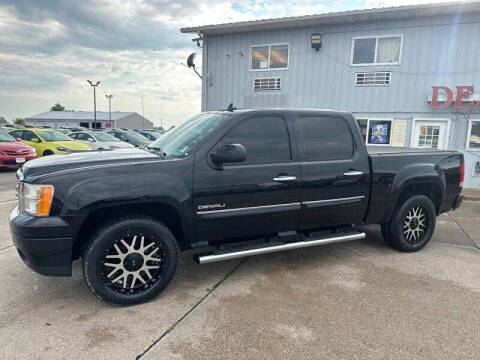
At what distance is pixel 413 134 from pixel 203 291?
10.2 m

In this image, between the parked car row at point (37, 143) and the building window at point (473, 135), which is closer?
the building window at point (473, 135)

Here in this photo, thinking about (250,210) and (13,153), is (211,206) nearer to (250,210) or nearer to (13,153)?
(250,210)

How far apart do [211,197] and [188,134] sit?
878 millimetres

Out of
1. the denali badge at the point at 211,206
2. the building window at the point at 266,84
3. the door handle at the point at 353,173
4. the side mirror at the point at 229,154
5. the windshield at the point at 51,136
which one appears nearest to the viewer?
the side mirror at the point at 229,154

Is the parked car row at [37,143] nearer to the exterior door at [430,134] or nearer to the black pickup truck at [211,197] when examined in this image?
the black pickup truck at [211,197]

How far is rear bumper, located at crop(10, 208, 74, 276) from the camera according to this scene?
270cm

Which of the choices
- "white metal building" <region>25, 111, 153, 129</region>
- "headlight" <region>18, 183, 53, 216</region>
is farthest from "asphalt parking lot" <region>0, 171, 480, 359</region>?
"white metal building" <region>25, 111, 153, 129</region>

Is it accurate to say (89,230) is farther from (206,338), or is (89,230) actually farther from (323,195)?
(323,195)

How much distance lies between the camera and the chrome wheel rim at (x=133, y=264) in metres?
2.93

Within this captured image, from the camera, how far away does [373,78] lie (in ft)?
36.4

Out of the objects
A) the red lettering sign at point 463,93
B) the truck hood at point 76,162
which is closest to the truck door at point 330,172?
the truck hood at point 76,162

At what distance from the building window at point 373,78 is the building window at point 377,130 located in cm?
124

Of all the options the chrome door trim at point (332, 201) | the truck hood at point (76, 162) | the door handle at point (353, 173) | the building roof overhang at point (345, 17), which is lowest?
the chrome door trim at point (332, 201)

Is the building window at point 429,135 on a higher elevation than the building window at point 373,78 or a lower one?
lower
